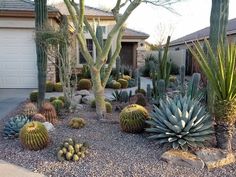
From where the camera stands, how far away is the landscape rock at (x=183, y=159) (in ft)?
15.2

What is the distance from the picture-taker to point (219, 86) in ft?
15.9

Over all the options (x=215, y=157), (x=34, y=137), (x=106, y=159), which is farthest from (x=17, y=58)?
(x=215, y=157)

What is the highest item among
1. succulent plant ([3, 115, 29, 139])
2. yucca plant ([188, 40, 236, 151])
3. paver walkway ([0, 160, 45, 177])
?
yucca plant ([188, 40, 236, 151])

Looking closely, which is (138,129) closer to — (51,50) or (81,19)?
(81,19)

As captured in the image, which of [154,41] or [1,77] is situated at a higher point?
[154,41]

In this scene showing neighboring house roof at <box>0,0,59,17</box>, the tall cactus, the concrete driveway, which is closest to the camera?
the tall cactus

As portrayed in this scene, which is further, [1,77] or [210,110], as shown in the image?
[1,77]

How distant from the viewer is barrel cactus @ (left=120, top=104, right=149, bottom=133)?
5.89 m

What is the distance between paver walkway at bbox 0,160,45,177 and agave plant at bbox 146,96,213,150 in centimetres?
216

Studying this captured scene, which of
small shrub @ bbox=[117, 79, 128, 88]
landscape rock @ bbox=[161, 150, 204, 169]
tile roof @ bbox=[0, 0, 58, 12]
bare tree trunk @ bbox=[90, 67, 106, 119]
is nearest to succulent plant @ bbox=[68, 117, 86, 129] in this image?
bare tree trunk @ bbox=[90, 67, 106, 119]

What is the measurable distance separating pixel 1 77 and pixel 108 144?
951 centimetres

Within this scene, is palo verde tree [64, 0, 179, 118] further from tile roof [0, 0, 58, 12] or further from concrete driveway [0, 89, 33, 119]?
tile roof [0, 0, 58, 12]

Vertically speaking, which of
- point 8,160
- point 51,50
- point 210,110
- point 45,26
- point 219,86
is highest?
point 45,26

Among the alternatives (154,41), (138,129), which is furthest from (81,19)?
(154,41)
